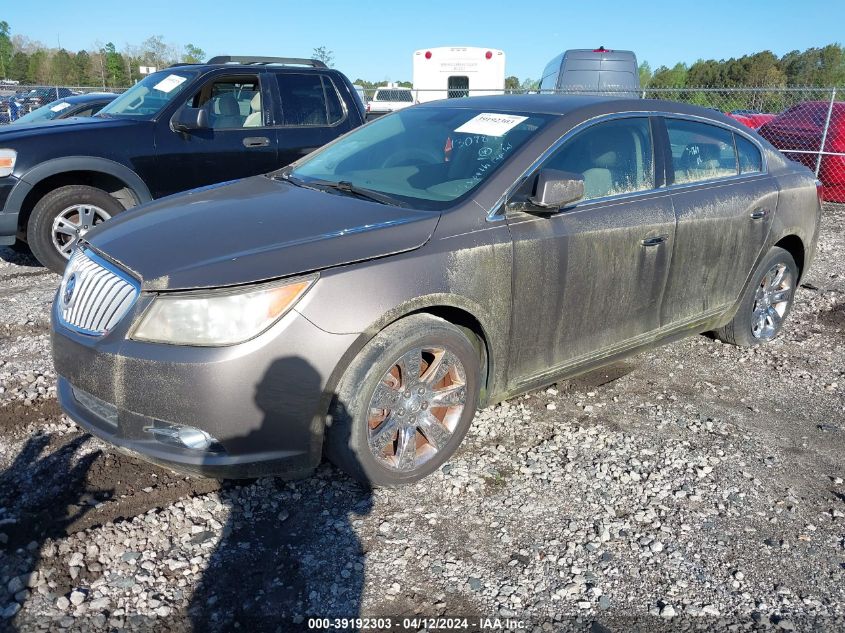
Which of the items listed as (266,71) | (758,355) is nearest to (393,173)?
(758,355)

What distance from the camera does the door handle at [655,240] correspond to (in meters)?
3.72

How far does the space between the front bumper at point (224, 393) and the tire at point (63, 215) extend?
382cm

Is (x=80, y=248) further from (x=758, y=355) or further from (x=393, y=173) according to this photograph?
(x=758, y=355)

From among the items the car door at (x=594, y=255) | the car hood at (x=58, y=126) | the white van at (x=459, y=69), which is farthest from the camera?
the white van at (x=459, y=69)

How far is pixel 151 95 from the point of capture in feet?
21.9

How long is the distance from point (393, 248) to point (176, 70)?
5.15 metres

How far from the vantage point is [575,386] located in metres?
4.35

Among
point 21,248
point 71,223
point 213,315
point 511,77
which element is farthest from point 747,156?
point 511,77

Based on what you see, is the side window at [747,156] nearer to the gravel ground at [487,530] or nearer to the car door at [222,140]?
the gravel ground at [487,530]

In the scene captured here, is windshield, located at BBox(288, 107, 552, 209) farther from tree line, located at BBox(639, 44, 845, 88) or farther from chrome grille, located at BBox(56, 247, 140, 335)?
tree line, located at BBox(639, 44, 845, 88)

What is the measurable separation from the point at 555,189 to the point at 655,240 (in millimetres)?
910

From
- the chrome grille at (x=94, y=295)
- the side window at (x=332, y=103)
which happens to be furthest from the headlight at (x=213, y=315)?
the side window at (x=332, y=103)

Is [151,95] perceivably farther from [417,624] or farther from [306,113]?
[417,624]

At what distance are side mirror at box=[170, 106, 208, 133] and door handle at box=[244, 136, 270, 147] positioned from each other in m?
0.45
